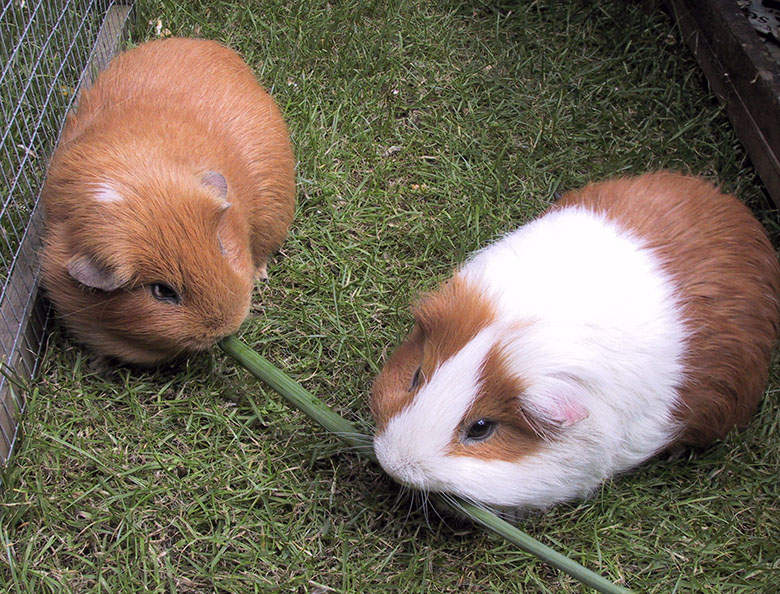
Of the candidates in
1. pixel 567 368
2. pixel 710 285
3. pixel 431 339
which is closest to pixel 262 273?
pixel 431 339

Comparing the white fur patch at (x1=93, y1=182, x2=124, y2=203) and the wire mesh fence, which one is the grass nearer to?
the wire mesh fence

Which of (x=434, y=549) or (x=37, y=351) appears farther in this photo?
(x=37, y=351)

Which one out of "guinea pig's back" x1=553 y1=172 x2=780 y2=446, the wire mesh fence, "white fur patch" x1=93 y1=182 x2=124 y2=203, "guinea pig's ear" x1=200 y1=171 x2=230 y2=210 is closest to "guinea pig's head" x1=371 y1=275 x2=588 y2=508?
"guinea pig's back" x1=553 y1=172 x2=780 y2=446

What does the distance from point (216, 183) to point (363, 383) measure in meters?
0.95

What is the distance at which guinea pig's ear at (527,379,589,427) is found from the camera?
2.13 meters

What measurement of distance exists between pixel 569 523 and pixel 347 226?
167cm

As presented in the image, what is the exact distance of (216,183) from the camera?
2.66 m

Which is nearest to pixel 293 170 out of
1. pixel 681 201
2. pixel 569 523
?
pixel 681 201

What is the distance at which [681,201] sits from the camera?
2.70 meters

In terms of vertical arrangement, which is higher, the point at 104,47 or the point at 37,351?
the point at 104,47

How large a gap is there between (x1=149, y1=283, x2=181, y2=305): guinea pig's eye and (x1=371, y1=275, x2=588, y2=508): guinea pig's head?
2.82 ft

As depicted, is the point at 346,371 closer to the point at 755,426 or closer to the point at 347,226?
the point at 347,226

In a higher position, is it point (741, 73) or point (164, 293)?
point (741, 73)

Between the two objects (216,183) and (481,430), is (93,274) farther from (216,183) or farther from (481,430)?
(481,430)
